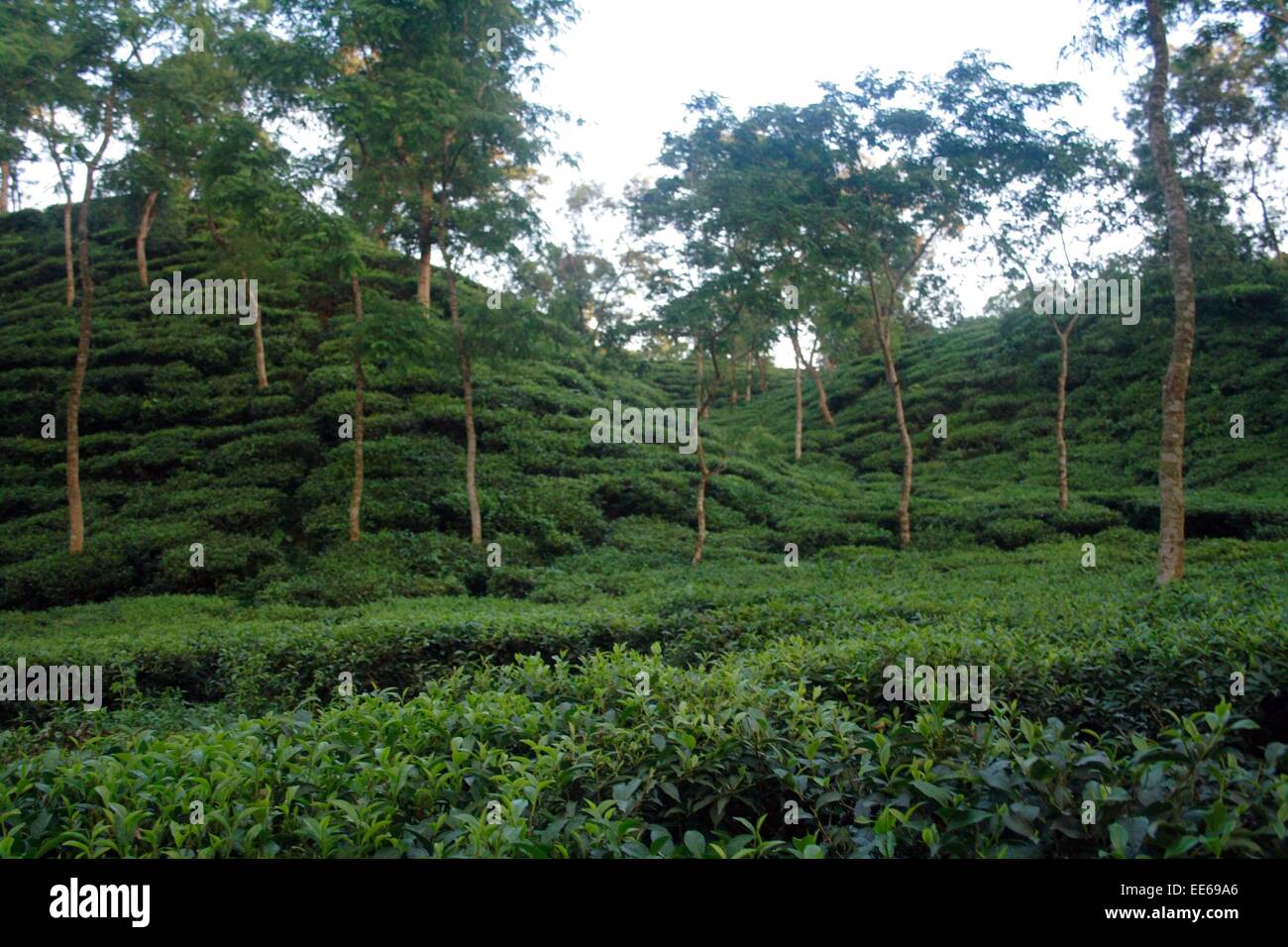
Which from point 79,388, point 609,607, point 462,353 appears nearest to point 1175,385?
point 609,607

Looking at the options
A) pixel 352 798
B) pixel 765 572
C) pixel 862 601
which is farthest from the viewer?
pixel 765 572

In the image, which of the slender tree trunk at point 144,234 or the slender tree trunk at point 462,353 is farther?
the slender tree trunk at point 144,234

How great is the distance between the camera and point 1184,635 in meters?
4.46

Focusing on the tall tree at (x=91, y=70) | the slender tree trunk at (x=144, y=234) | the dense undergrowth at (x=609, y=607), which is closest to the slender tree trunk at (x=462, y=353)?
the dense undergrowth at (x=609, y=607)

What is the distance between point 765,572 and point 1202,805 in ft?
34.2

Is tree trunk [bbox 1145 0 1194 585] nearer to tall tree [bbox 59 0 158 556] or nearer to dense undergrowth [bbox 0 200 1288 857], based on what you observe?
dense undergrowth [bbox 0 200 1288 857]

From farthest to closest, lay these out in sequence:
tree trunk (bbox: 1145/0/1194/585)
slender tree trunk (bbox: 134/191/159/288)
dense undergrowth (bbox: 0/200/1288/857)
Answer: slender tree trunk (bbox: 134/191/159/288)
tree trunk (bbox: 1145/0/1194/585)
dense undergrowth (bbox: 0/200/1288/857)

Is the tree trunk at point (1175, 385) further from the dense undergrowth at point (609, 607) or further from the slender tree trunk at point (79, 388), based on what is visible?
the slender tree trunk at point (79, 388)

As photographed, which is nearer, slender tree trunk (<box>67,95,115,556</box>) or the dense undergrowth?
the dense undergrowth

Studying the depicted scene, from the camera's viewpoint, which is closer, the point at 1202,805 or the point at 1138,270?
the point at 1202,805

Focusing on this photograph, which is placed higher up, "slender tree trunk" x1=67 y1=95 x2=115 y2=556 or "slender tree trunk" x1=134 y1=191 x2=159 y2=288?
"slender tree trunk" x1=134 y1=191 x2=159 y2=288

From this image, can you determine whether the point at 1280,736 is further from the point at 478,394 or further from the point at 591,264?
Answer: the point at 591,264

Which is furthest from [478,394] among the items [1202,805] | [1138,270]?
[1202,805]

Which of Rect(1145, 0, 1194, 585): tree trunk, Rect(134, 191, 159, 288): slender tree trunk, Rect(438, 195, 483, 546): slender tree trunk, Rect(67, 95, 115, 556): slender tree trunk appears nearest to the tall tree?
Rect(67, 95, 115, 556): slender tree trunk
